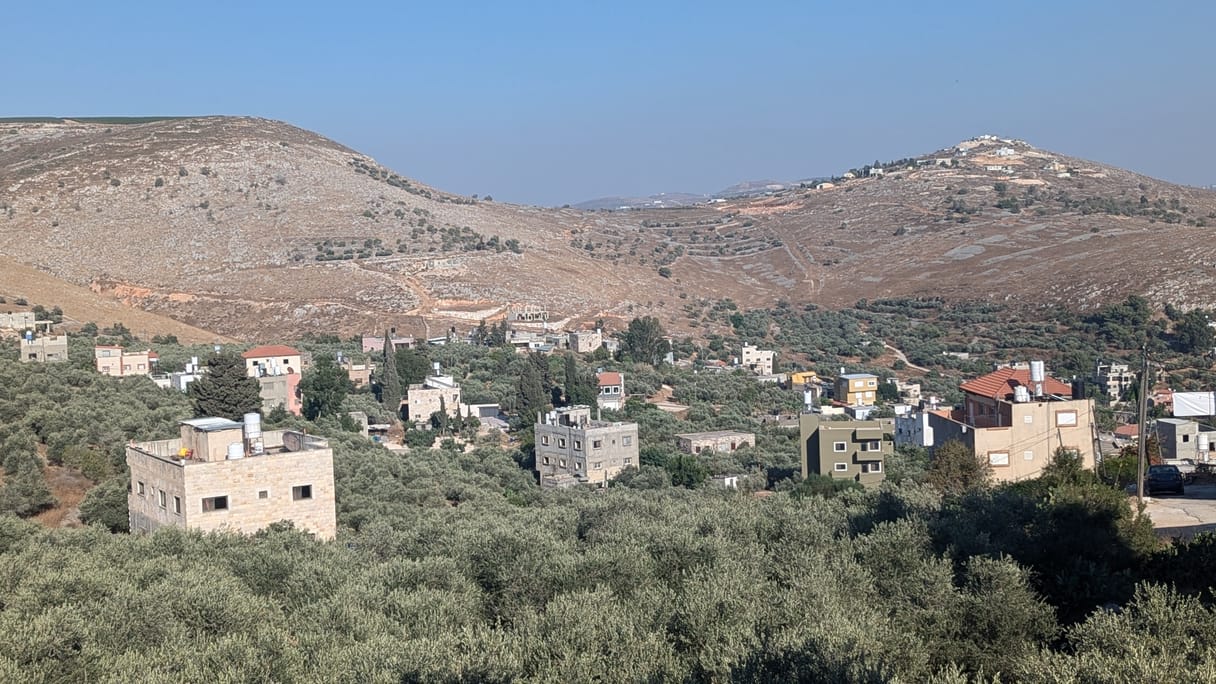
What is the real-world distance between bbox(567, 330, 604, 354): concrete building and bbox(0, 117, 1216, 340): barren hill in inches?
322

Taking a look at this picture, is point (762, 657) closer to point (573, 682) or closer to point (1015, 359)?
point (573, 682)

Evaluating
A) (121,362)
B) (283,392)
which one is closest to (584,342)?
(283,392)

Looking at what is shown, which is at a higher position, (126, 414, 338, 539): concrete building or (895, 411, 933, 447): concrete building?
(126, 414, 338, 539): concrete building

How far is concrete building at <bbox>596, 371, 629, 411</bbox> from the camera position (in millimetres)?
47062

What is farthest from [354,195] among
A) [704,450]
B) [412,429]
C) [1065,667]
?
[1065,667]

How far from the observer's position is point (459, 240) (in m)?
80.8

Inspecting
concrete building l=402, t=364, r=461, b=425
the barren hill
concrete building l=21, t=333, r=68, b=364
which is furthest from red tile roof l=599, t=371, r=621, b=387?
concrete building l=21, t=333, r=68, b=364

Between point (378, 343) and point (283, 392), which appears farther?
point (378, 343)

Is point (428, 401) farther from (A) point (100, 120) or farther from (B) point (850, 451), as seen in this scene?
(A) point (100, 120)

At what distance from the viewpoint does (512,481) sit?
109ft

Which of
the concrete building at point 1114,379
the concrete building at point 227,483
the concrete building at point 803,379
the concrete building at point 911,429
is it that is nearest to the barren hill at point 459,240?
the concrete building at point 1114,379

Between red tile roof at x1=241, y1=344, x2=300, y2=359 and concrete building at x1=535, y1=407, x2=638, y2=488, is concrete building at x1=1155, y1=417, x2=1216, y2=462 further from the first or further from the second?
red tile roof at x1=241, y1=344, x2=300, y2=359

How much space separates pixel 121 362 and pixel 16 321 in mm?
9477

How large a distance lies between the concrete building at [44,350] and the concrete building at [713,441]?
839 inches
